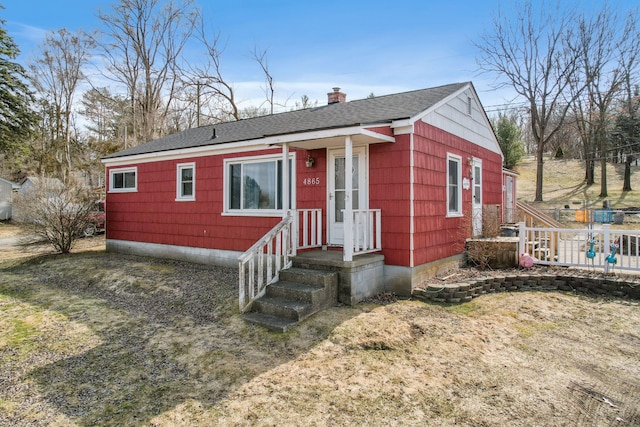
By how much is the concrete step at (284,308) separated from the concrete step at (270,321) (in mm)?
70

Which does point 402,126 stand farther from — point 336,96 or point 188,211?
point 188,211

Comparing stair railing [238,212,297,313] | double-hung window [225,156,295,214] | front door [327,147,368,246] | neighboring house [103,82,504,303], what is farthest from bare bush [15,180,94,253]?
front door [327,147,368,246]

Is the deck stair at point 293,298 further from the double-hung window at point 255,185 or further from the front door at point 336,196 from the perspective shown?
the double-hung window at point 255,185

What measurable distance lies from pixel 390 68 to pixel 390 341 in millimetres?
16697

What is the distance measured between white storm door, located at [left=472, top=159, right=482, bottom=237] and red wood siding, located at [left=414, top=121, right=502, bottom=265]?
0.44 metres

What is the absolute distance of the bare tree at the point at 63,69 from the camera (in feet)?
84.1

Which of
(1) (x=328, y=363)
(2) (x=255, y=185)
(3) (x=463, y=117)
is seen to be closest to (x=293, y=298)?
(1) (x=328, y=363)

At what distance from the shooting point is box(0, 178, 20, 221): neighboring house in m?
28.7

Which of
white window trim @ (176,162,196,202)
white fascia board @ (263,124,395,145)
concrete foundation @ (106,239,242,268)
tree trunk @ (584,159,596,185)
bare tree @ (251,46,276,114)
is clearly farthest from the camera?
tree trunk @ (584,159,596,185)

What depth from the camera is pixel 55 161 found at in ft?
101

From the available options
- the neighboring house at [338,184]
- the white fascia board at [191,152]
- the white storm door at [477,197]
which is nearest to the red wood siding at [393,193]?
the neighboring house at [338,184]

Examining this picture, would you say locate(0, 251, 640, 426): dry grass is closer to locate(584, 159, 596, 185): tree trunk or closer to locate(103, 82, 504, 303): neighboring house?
locate(103, 82, 504, 303): neighboring house

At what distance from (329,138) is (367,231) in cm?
179

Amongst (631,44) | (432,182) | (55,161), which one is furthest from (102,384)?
(55,161)
